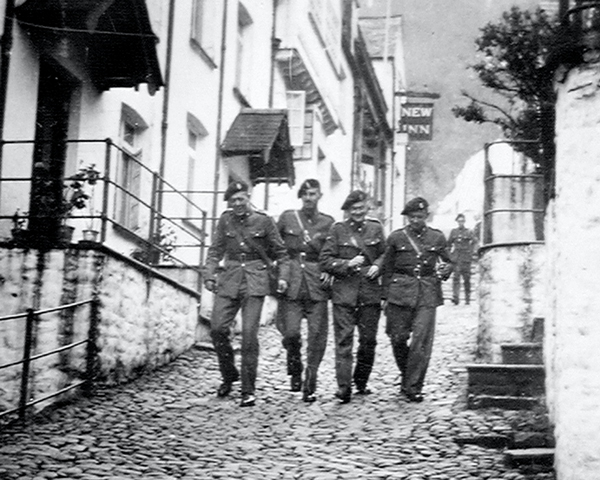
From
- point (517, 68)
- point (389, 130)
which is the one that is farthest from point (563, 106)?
point (389, 130)

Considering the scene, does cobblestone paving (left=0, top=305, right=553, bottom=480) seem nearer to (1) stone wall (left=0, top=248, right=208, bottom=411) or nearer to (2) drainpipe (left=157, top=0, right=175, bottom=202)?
(1) stone wall (left=0, top=248, right=208, bottom=411)

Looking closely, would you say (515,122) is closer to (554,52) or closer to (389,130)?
(554,52)

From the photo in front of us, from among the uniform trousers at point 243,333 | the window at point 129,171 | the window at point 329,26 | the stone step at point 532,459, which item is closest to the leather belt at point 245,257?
the uniform trousers at point 243,333

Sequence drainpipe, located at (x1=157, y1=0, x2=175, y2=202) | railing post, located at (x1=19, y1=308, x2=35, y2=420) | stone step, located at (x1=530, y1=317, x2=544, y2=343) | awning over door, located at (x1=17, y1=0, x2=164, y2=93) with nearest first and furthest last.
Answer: railing post, located at (x1=19, y1=308, x2=35, y2=420) < stone step, located at (x1=530, y1=317, x2=544, y2=343) < awning over door, located at (x1=17, y1=0, x2=164, y2=93) < drainpipe, located at (x1=157, y1=0, x2=175, y2=202)

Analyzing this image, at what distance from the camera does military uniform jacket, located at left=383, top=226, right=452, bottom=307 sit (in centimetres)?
1084

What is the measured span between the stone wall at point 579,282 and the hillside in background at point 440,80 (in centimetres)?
3518

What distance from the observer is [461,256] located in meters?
22.6

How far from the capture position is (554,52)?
759 cm

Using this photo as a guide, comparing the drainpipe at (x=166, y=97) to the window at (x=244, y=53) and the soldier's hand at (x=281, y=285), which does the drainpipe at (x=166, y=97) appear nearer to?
the window at (x=244, y=53)

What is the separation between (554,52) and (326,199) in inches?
938

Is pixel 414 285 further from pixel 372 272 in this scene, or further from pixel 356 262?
pixel 356 262

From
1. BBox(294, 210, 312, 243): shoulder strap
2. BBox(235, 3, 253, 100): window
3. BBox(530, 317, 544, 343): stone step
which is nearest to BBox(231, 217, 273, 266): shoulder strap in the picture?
BBox(294, 210, 312, 243): shoulder strap

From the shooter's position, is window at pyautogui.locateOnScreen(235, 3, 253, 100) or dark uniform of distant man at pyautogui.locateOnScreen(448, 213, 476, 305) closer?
window at pyautogui.locateOnScreen(235, 3, 253, 100)

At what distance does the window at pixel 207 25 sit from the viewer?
18.6 meters
